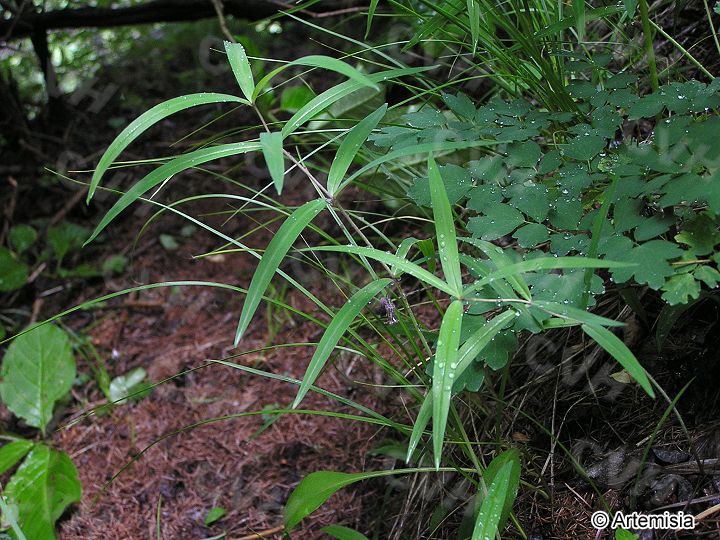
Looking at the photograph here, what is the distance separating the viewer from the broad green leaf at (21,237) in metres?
2.29

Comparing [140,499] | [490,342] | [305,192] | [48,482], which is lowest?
[140,499]

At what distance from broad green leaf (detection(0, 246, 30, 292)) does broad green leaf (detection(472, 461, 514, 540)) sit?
188cm

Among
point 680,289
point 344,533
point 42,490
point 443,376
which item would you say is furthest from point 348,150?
point 42,490

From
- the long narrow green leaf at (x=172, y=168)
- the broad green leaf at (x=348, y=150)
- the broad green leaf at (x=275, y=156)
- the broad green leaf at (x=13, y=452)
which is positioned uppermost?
the broad green leaf at (x=275, y=156)

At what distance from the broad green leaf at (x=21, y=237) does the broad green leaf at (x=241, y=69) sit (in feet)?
5.67

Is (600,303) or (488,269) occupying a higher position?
(488,269)

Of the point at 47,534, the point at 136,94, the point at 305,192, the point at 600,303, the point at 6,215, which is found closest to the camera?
the point at 600,303

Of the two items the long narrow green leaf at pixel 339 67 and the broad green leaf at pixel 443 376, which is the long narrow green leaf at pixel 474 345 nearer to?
the broad green leaf at pixel 443 376

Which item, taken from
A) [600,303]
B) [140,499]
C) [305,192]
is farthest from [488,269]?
[305,192]

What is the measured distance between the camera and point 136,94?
2883 millimetres

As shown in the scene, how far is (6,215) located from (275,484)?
167cm

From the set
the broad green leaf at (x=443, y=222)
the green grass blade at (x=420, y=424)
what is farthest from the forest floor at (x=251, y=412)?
the broad green leaf at (x=443, y=222)

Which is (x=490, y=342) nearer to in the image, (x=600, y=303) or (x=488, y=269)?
(x=488, y=269)

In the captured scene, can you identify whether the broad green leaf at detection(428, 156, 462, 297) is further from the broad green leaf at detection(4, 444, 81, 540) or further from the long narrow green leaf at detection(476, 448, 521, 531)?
the broad green leaf at detection(4, 444, 81, 540)
